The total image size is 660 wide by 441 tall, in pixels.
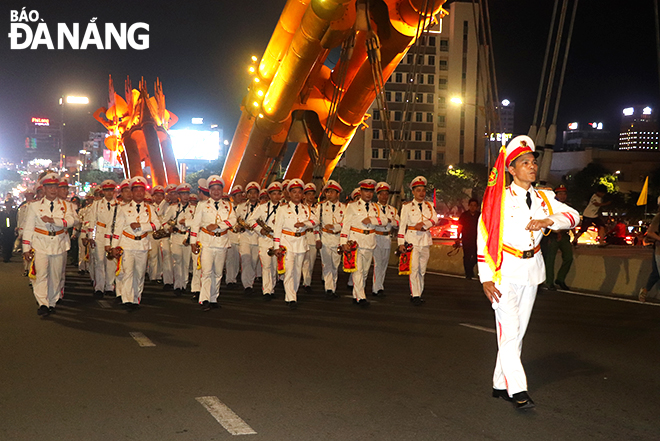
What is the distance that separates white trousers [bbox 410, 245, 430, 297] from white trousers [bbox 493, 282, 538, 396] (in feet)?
21.8

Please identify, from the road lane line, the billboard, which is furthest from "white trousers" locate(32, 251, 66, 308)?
the billboard

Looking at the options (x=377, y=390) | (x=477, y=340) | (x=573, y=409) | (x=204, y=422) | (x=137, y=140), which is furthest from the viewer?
(x=137, y=140)

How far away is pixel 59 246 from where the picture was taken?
1149 centimetres

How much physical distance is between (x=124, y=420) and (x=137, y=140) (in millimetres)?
35872

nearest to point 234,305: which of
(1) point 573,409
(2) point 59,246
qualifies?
(2) point 59,246

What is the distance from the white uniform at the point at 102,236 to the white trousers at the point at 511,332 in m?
9.26

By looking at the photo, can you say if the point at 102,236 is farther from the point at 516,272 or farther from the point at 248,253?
the point at 516,272

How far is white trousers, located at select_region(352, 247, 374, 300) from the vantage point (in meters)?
12.5

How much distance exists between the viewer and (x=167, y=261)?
53.1 feet

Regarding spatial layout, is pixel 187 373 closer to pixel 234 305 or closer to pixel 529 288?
pixel 529 288

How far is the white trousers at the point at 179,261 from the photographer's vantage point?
15078 mm

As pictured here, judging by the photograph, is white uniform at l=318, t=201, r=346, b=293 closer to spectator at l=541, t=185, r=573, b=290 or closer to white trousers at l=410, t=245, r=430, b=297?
white trousers at l=410, t=245, r=430, b=297

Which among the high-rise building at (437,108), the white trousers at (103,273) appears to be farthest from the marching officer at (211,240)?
the high-rise building at (437,108)

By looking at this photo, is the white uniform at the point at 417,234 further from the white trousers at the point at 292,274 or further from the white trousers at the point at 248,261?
the white trousers at the point at 248,261
